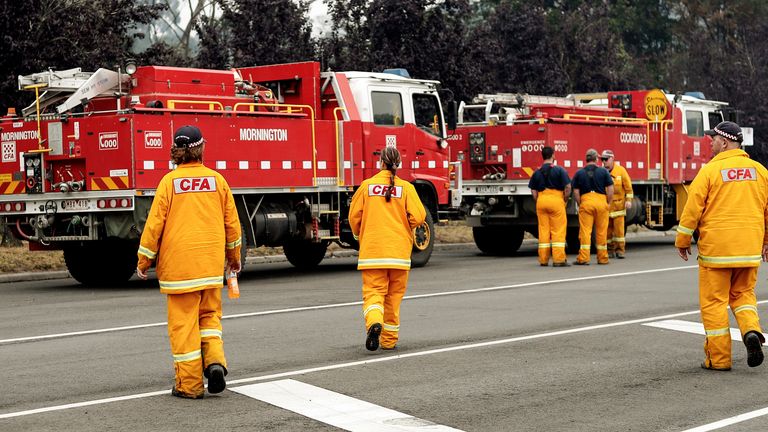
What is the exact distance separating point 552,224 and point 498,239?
4.02 meters

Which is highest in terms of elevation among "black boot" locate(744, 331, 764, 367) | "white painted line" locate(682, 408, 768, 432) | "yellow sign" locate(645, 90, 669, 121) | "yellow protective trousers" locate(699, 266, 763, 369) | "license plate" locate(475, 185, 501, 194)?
"yellow sign" locate(645, 90, 669, 121)

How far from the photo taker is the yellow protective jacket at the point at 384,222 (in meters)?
9.88

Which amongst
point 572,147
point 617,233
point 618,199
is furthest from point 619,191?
point 572,147

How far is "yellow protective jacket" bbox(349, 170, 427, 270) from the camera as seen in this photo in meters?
9.88

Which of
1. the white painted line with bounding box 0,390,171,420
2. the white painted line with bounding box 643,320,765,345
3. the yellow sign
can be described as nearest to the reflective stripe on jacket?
the yellow sign

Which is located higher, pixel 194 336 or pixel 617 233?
pixel 194 336

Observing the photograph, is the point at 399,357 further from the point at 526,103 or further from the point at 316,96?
the point at 526,103

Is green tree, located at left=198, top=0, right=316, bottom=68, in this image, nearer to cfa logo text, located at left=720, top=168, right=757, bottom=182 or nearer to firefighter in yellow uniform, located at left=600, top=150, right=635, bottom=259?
firefighter in yellow uniform, located at left=600, top=150, right=635, bottom=259

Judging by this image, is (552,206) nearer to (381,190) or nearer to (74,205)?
(74,205)

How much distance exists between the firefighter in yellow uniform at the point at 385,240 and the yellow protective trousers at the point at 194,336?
201 cm

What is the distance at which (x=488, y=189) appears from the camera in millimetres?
21688

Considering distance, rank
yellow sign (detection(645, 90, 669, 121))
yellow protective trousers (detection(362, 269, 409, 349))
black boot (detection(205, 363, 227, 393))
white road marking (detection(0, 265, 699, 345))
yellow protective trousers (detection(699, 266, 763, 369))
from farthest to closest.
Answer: yellow sign (detection(645, 90, 669, 121)) → white road marking (detection(0, 265, 699, 345)) → yellow protective trousers (detection(362, 269, 409, 349)) → yellow protective trousers (detection(699, 266, 763, 369)) → black boot (detection(205, 363, 227, 393))

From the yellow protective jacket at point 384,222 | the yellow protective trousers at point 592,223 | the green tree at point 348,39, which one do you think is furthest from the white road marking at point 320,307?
the green tree at point 348,39

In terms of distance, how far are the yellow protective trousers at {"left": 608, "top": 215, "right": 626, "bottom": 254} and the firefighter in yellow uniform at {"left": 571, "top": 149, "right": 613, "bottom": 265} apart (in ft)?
3.52
